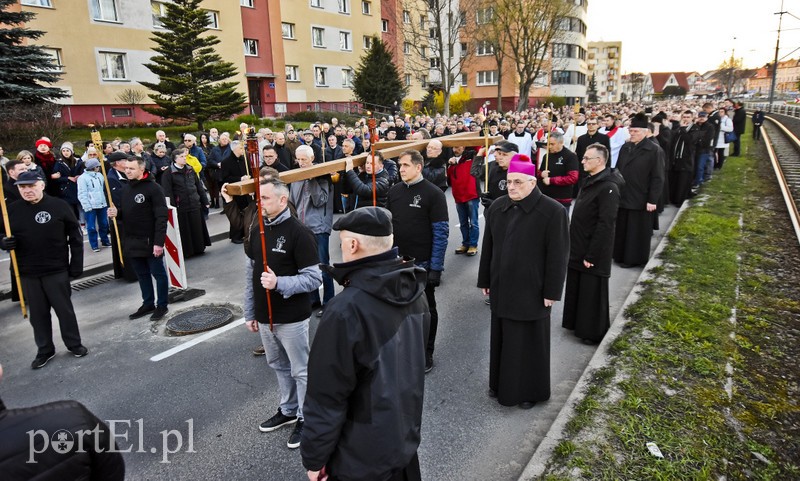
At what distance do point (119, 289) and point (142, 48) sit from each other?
81.7 feet

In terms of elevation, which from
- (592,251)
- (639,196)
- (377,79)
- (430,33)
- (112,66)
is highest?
(430,33)

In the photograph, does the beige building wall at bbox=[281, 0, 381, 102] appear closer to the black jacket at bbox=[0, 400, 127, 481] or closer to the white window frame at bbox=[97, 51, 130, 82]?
the white window frame at bbox=[97, 51, 130, 82]

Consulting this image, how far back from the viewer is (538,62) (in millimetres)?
46656

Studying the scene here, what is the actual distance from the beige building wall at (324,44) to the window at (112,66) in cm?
1184

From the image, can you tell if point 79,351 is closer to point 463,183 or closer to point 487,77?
point 463,183

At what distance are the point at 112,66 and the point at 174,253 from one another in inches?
973

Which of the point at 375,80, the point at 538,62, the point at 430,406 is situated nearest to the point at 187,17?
the point at 375,80

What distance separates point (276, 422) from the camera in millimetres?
4430

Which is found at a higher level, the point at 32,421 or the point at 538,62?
the point at 538,62

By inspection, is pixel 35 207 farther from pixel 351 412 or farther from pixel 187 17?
pixel 187 17

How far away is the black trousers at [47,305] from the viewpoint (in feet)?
18.5

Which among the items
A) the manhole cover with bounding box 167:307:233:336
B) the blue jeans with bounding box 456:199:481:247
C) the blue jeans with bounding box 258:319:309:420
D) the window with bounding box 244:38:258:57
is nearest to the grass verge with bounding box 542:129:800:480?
the blue jeans with bounding box 258:319:309:420

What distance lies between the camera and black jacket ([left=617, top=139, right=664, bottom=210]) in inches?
335

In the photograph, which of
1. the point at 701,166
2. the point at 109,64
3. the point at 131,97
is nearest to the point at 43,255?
the point at 701,166
